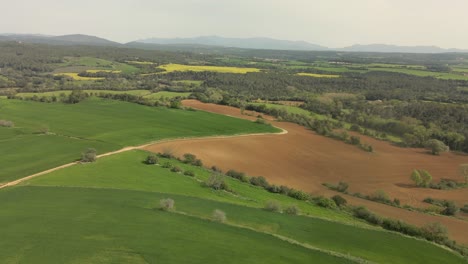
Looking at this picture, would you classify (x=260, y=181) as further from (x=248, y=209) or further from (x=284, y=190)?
(x=248, y=209)

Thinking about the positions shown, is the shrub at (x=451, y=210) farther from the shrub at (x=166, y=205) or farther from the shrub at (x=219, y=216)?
the shrub at (x=166, y=205)

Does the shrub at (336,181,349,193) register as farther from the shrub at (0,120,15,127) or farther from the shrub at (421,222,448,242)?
the shrub at (0,120,15,127)

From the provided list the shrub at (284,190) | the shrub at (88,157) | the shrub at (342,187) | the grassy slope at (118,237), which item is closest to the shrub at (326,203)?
the shrub at (284,190)

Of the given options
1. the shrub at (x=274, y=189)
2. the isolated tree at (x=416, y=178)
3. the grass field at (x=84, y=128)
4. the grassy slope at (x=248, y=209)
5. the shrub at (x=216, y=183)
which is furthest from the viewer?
the isolated tree at (x=416, y=178)

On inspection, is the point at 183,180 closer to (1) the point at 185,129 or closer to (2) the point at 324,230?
(2) the point at 324,230

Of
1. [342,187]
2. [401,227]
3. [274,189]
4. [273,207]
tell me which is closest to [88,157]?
[274,189]

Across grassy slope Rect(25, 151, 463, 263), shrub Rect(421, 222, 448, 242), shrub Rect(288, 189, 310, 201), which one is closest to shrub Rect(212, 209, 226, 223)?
grassy slope Rect(25, 151, 463, 263)
